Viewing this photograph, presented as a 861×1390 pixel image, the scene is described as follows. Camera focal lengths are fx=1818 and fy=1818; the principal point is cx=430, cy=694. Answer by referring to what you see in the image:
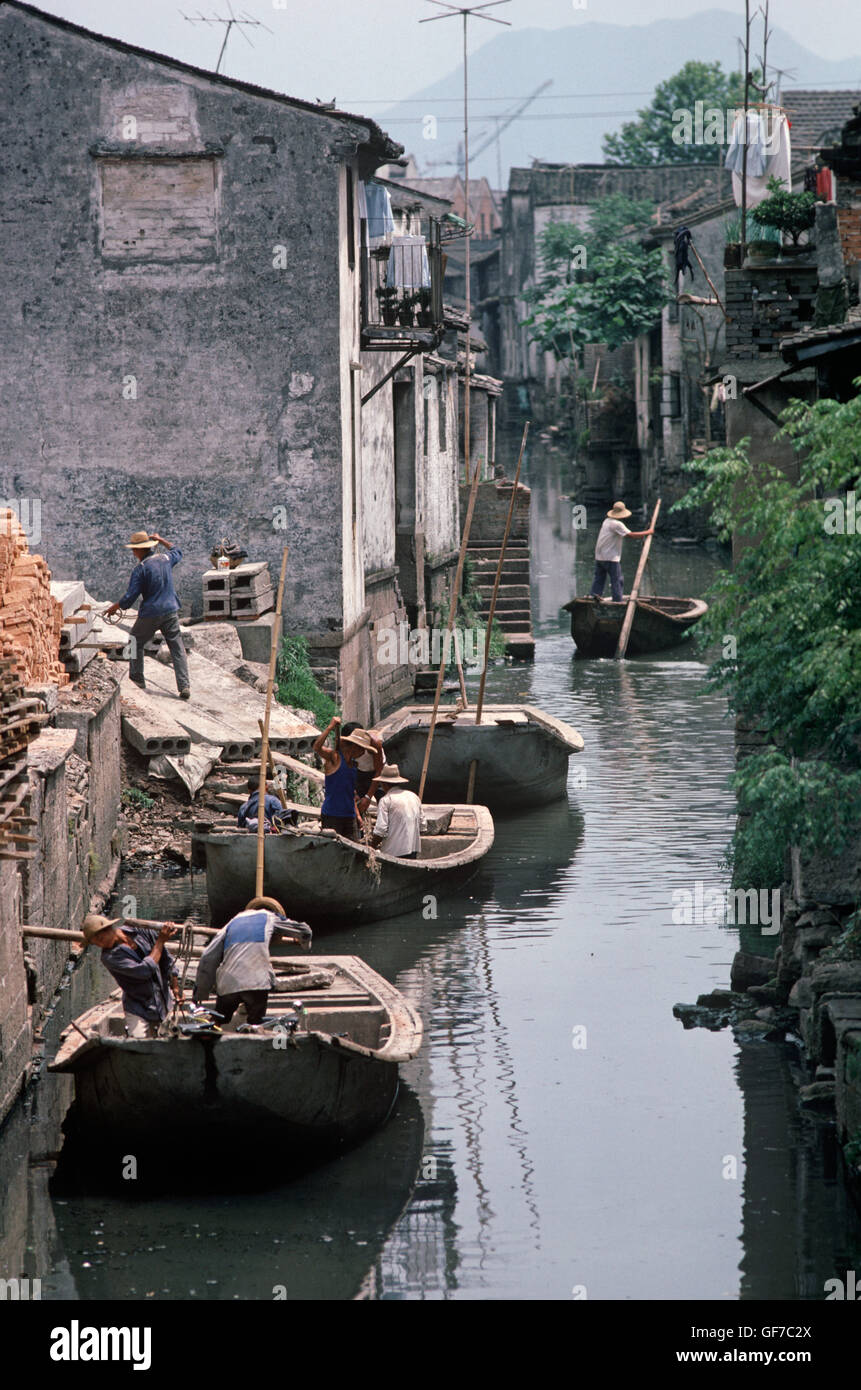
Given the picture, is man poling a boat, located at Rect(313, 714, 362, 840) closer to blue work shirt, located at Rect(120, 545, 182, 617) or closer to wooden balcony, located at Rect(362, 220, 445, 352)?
blue work shirt, located at Rect(120, 545, 182, 617)

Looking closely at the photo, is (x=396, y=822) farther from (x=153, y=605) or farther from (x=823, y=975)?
(x=823, y=975)

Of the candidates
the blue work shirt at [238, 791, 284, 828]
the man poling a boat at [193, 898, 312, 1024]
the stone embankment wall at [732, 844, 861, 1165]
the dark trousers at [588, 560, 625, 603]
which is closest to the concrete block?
the blue work shirt at [238, 791, 284, 828]

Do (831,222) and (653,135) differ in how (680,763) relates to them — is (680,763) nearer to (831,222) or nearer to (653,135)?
(831,222)

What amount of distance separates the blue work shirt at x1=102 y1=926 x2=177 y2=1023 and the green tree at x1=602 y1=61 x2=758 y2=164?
2585 inches

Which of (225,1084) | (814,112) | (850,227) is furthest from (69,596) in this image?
(814,112)

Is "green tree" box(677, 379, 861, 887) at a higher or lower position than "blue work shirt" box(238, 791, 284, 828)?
higher

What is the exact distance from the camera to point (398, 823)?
1589cm

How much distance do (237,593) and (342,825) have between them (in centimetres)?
512

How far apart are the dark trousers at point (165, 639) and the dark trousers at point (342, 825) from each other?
11.5 ft

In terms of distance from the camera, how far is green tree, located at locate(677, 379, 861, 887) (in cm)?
1046

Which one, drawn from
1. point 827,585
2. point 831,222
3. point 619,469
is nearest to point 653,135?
point 619,469

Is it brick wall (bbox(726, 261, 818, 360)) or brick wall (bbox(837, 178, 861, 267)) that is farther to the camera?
brick wall (bbox(837, 178, 861, 267))

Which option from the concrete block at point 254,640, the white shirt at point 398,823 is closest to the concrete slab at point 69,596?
the white shirt at point 398,823
